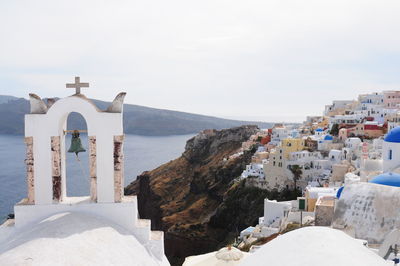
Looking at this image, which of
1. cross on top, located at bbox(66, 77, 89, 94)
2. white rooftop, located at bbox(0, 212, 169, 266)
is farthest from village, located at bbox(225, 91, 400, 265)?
cross on top, located at bbox(66, 77, 89, 94)

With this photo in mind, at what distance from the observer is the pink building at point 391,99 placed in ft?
186

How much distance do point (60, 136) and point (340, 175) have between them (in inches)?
1140

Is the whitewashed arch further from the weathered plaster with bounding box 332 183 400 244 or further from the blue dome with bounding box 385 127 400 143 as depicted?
the blue dome with bounding box 385 127 400 143

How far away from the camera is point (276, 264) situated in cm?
384

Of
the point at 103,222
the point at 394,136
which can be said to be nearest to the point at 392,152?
the point at 394,136

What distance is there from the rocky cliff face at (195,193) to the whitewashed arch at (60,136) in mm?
33483

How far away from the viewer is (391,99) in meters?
57.4

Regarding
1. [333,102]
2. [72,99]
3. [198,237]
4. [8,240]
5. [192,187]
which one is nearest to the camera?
[8,240]

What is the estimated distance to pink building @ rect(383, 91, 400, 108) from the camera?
56.7m

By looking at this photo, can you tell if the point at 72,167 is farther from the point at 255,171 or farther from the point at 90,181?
the point at 90,181

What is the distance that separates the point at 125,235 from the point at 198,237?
117ft

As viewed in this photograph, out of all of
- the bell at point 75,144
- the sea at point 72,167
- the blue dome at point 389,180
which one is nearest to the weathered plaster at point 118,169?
the bell at point 75,144

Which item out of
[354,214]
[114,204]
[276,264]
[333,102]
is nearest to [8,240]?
[114,204]

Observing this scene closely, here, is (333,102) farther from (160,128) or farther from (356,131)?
(160,128)
